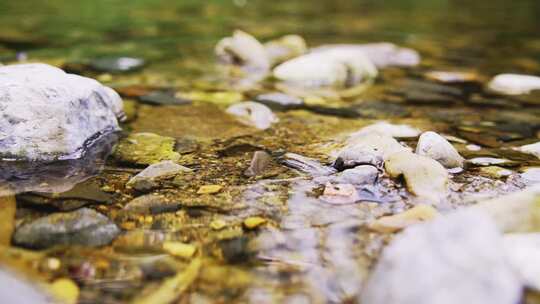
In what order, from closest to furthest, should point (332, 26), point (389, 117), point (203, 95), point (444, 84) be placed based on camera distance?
point (389, 117) < point (203, 95) < point (444, 84) < point (332, 26)

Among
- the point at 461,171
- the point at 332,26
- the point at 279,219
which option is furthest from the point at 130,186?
the point at 332,26

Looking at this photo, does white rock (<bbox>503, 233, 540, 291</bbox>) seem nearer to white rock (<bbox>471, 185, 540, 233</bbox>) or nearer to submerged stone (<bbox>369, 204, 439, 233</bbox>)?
white rock (<bbox>471, 185, 540, 233</bbox>)

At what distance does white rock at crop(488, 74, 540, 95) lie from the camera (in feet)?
13.7

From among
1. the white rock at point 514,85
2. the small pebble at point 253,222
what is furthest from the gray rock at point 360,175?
the white rock at point 514,85

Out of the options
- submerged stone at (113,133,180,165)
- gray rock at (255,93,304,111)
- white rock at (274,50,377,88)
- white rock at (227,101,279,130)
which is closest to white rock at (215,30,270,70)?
white rock at (274,50,377,88)

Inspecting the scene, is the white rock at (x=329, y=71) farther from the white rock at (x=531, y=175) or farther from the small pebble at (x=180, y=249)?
the small pebble at (x=180, y=249)

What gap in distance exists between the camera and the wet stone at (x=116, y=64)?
4422 mm

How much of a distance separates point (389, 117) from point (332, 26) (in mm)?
4660

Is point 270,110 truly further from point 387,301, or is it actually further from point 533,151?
point 387,301

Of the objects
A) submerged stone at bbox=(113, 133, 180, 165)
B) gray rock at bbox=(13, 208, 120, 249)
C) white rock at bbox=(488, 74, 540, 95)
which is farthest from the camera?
white rock at bbox=(488, 74, 540, 95)

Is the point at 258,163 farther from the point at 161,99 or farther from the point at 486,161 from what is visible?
the point at 161,99

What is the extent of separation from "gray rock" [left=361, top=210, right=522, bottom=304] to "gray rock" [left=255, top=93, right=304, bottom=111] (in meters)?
2.21

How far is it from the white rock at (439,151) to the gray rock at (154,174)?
114 centimetres

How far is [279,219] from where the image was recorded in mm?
1973
